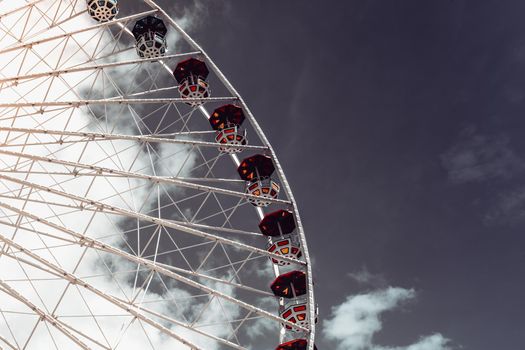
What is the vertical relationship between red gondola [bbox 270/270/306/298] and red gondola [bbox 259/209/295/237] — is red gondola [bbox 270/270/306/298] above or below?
below

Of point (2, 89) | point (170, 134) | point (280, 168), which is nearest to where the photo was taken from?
point (2, 89)

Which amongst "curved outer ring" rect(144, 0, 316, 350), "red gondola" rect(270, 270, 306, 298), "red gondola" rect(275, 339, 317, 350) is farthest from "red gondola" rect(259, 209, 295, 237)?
"red gondola" rect(275, 339, 317, 350)

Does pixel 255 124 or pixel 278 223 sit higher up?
pixel 255 124

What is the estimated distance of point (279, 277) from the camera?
21.3 metres

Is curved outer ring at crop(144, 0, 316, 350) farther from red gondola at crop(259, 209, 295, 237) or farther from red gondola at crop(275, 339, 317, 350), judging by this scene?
red gondola at crop(275, 339, 317, 350)

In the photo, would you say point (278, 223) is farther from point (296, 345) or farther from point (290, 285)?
point (296, 345)

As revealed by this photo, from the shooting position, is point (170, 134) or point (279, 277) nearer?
point (170, 134)

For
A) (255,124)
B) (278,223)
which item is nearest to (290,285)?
(278,223)

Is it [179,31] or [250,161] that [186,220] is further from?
[179,31]

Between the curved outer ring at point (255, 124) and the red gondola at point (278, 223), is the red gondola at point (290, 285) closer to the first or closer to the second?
the curved outer ring at point (255, 124)

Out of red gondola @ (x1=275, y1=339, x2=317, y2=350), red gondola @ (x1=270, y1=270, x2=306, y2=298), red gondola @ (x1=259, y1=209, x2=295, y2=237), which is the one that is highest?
red gondola @ (x1=259, y1=209, x2=295, y2=237)

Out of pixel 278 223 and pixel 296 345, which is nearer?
pixel 296 345

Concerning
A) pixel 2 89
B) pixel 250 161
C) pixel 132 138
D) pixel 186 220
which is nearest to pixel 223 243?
pixel 186 220

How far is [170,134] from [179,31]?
5.88 meters
